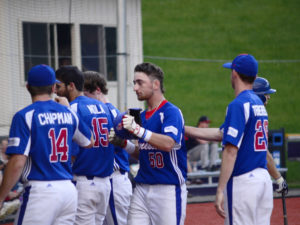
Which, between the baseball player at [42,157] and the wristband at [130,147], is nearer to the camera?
the baseball player at [42,157]

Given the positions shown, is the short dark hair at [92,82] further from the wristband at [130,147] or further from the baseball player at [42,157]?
the baseball player at [42,157]

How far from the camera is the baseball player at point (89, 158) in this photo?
570 cm

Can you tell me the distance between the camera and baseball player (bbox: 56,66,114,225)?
5.70m

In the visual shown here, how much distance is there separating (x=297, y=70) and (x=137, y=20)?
14.8 meters

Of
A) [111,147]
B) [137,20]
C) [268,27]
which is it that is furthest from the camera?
[268,27]

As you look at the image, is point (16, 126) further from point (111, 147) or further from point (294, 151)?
point (294, 151)

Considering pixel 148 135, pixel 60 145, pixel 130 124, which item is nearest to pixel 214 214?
pixel 148 135

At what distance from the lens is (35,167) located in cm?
455

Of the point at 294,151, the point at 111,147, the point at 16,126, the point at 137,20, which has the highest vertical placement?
the point at 137,20

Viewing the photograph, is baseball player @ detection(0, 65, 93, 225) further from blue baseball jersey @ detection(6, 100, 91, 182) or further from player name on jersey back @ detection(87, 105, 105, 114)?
player name on jersey back @ detection(87, 105, 105, 114)

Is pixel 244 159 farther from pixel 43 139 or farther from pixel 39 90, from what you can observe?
pixel 39 90

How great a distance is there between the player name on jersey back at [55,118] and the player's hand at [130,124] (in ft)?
1.58

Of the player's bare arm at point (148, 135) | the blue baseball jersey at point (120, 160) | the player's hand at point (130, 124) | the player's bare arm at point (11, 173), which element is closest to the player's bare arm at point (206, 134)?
the player's bare arm at point (148, 135)

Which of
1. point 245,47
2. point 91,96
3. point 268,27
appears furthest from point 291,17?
point 91,96
